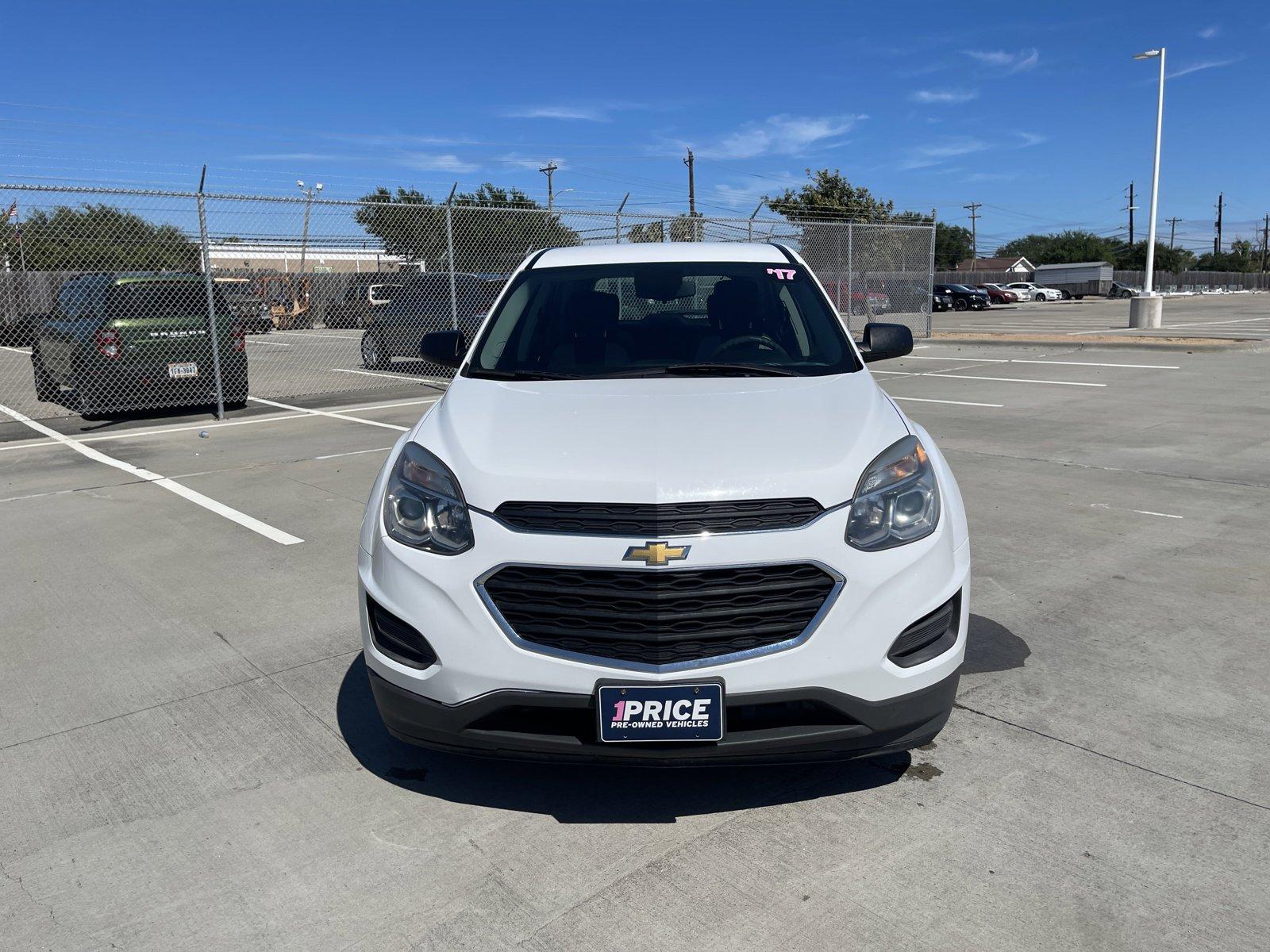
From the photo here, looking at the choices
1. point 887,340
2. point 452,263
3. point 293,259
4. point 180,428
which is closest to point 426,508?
point 887,340

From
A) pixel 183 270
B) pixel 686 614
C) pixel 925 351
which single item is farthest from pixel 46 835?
pixel 925 351

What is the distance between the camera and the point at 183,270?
1271 centimetres

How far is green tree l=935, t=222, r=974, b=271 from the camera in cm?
11544

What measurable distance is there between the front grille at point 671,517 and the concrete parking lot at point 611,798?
36.2 inches

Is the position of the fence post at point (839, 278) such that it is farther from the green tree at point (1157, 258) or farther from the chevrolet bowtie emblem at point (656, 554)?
the green tree at point (1157, 258)

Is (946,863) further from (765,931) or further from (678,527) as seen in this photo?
(678,527)

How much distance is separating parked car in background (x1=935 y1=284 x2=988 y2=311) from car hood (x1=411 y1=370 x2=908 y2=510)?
50.6 meters

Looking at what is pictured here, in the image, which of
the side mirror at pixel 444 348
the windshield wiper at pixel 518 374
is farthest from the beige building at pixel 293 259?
the windshield wiper at pixel 518 374

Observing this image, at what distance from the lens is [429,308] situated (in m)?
15.5

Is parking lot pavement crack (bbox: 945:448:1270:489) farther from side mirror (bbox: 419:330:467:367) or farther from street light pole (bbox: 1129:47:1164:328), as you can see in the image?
street light pole (bbox: 1129:47:1164:328)

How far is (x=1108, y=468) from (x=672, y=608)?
6512 millimetres

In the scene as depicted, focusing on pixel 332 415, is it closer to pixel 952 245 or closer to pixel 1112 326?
pixel 1112 326

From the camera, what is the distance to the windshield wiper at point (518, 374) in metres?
3.88

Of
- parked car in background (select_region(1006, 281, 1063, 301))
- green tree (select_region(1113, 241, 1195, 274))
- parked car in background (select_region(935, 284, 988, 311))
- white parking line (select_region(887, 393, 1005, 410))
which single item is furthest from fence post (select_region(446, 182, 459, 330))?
green tree (select_region(1113, 241, 1195, 274))
